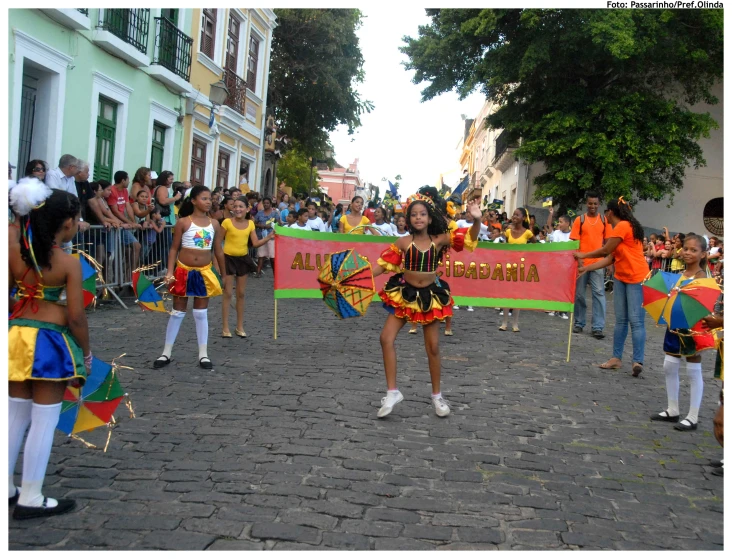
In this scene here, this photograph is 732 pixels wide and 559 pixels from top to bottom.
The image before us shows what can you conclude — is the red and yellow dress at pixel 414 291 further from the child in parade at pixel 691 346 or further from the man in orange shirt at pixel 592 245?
the man in orange shirt at pixel 592 245

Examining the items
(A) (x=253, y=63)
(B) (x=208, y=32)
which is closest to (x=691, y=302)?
(B) (x=208, y=32)

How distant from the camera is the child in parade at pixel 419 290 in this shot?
6.23 m

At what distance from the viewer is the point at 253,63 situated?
26625mm

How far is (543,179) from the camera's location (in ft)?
90.0

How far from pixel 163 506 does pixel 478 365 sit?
5.05m

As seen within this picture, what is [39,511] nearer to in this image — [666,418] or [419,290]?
[419,290]

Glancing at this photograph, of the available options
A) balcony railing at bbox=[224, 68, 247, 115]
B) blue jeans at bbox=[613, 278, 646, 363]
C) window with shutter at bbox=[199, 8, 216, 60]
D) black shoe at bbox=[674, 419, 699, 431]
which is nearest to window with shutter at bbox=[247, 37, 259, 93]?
balcony railing at bbox=[224, 68, 247, 115]

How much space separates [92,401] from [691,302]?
4474 mm

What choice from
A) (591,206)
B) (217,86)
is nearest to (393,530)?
(591,206)

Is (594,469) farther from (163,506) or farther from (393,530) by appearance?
(163,506)

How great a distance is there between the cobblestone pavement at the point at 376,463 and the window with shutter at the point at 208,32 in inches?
583

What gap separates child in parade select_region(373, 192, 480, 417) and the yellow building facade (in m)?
12.3

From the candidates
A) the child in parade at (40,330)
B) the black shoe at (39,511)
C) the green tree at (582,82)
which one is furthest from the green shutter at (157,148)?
the black shoe at (39,511)

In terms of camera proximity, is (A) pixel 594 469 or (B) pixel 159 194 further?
(B) pixel 159 194
